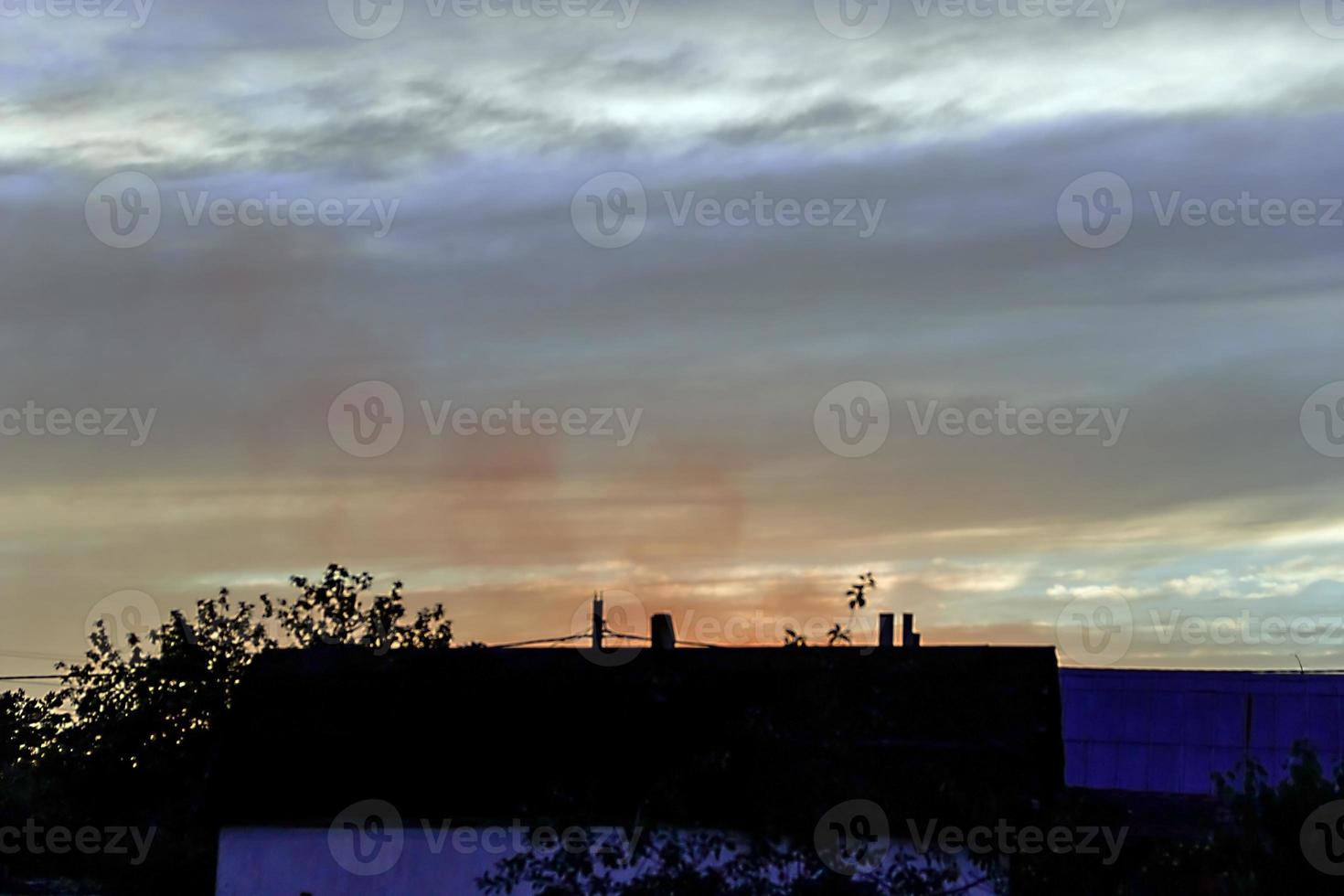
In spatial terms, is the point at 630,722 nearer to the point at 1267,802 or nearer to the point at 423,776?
the point at 423,776

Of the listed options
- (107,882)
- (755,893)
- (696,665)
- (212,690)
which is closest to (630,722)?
(696,665)

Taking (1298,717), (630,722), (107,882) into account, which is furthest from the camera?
(1298,717)

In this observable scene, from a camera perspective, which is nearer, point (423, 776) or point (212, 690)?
point (423, 776)

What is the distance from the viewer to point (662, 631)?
1235 inches

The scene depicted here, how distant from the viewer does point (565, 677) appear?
28938mm

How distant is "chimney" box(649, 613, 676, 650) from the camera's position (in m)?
31.3

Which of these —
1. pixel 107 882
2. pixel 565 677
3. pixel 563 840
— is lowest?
pixel 107 882

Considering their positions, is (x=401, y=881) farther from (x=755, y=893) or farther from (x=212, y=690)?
(x=212, y=690)

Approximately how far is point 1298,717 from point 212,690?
2711cm

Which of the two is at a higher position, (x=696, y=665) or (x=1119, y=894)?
(x=696, y=665)

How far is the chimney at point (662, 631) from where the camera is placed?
31.3 metres

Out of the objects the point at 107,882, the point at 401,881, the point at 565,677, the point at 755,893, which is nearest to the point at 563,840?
the point at 755,893

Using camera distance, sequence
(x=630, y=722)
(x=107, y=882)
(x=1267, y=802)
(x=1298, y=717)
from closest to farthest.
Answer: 1. (x=1267, y=802)
2. (x=630, y=722)
3. (x=107, y=882)
4. (x=1298, y=717)

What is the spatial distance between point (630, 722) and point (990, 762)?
6829 mm
